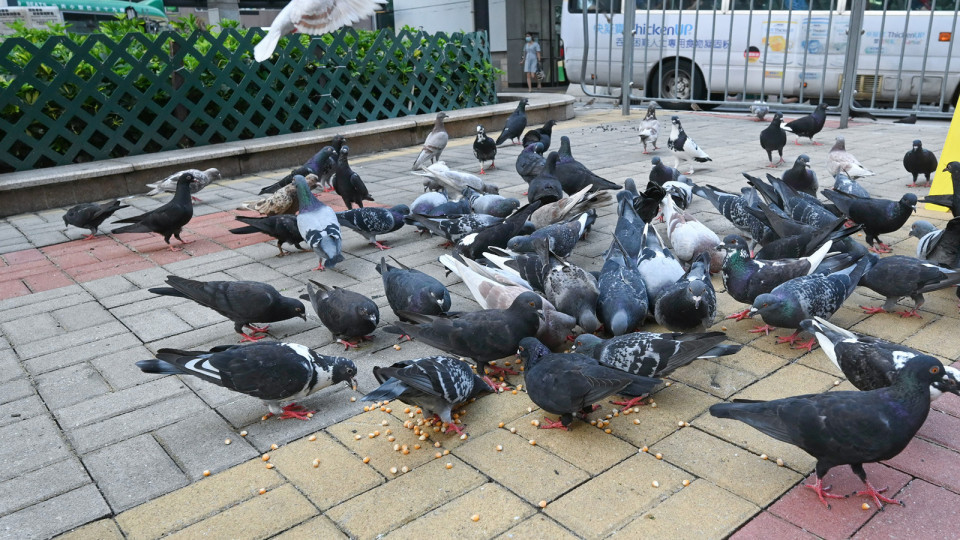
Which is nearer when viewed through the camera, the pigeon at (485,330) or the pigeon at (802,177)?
the pigeon at (485,330)

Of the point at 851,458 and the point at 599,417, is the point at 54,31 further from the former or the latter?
the point at 851,458

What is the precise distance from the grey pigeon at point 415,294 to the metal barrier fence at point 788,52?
31.4 ft

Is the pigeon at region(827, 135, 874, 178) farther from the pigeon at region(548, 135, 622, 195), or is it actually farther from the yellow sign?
the pigeon at region(548, 135, 622, 195)

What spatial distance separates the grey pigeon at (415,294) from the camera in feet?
13.4

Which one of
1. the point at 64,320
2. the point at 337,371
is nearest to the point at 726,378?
the point at 337,371

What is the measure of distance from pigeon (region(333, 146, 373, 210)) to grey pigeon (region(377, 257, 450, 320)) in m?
2.72

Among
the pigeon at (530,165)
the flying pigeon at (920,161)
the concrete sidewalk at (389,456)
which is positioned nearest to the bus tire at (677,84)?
the flying pigeon at (920,161)

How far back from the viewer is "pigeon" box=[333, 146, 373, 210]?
22.8 feet

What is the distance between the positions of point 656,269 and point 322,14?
5.28m

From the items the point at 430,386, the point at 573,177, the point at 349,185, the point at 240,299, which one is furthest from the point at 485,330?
the point at 349,185

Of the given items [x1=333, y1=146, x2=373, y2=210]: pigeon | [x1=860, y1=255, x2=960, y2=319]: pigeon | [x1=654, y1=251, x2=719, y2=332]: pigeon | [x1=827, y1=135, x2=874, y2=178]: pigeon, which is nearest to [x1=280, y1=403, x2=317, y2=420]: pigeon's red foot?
[x1=654, y1=251, x2=719, y2=332]: pigeon

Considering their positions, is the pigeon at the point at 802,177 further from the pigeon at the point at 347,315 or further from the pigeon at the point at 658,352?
the pigeon at the point at 347,315

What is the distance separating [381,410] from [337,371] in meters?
0.30

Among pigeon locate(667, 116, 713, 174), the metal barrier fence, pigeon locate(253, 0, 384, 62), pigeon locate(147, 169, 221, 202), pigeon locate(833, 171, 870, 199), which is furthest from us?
the metal barrier fence
